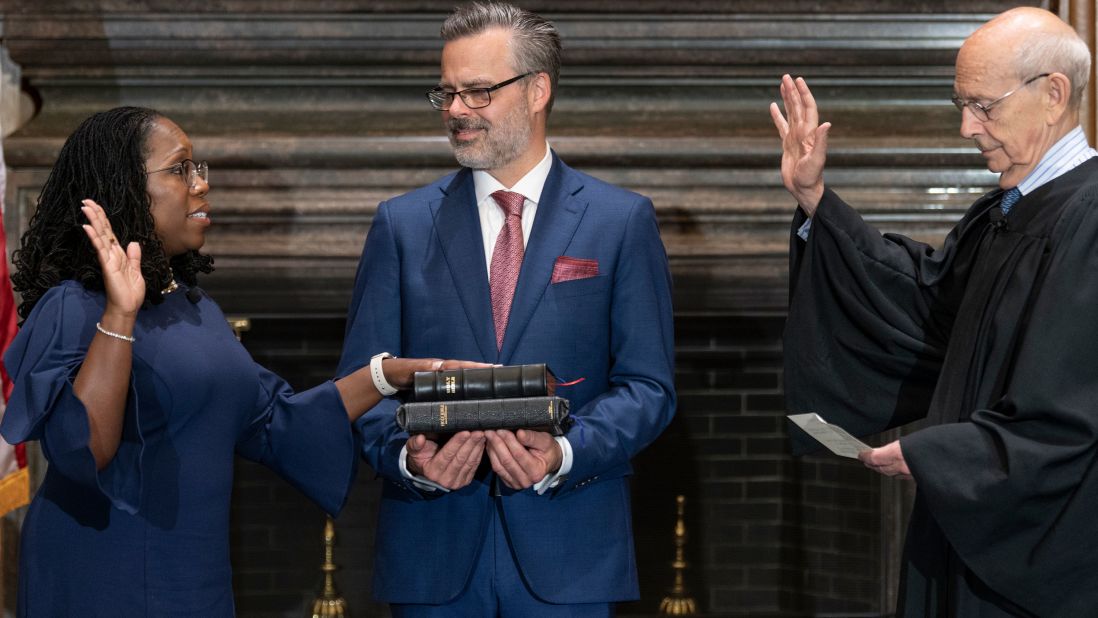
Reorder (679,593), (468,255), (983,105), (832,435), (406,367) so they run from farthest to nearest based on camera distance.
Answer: (679,593)
(468,255)
(406,367)
(983,105)
(832,435)

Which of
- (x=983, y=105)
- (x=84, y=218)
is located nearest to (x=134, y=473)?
(x=84, y=218)

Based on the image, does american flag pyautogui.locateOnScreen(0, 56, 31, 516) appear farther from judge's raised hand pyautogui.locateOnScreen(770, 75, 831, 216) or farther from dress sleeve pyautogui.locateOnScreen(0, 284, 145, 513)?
judge's raised hand pyautogui.locateOnScreen(770, 75, 831, 216)

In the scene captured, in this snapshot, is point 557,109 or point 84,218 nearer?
point 84,218

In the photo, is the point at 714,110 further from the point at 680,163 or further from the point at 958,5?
the point at 958,5

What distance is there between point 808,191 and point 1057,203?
0.55 m

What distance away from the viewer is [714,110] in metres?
4.41

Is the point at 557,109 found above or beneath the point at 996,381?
above

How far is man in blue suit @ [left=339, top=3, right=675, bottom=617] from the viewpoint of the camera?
270cm

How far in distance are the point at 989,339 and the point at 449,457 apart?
1.05 meters

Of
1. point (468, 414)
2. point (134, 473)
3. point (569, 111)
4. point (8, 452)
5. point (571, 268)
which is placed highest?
point (569, 111)

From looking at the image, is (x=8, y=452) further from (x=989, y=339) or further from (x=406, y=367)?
(x=989, y=339)

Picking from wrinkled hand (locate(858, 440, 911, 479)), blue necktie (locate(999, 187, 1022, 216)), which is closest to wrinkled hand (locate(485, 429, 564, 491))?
wrinkled hand (locate(858, 440, 911, 479))

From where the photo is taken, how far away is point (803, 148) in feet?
9.41

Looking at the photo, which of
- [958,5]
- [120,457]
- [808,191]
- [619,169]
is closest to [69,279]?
[120,457]
